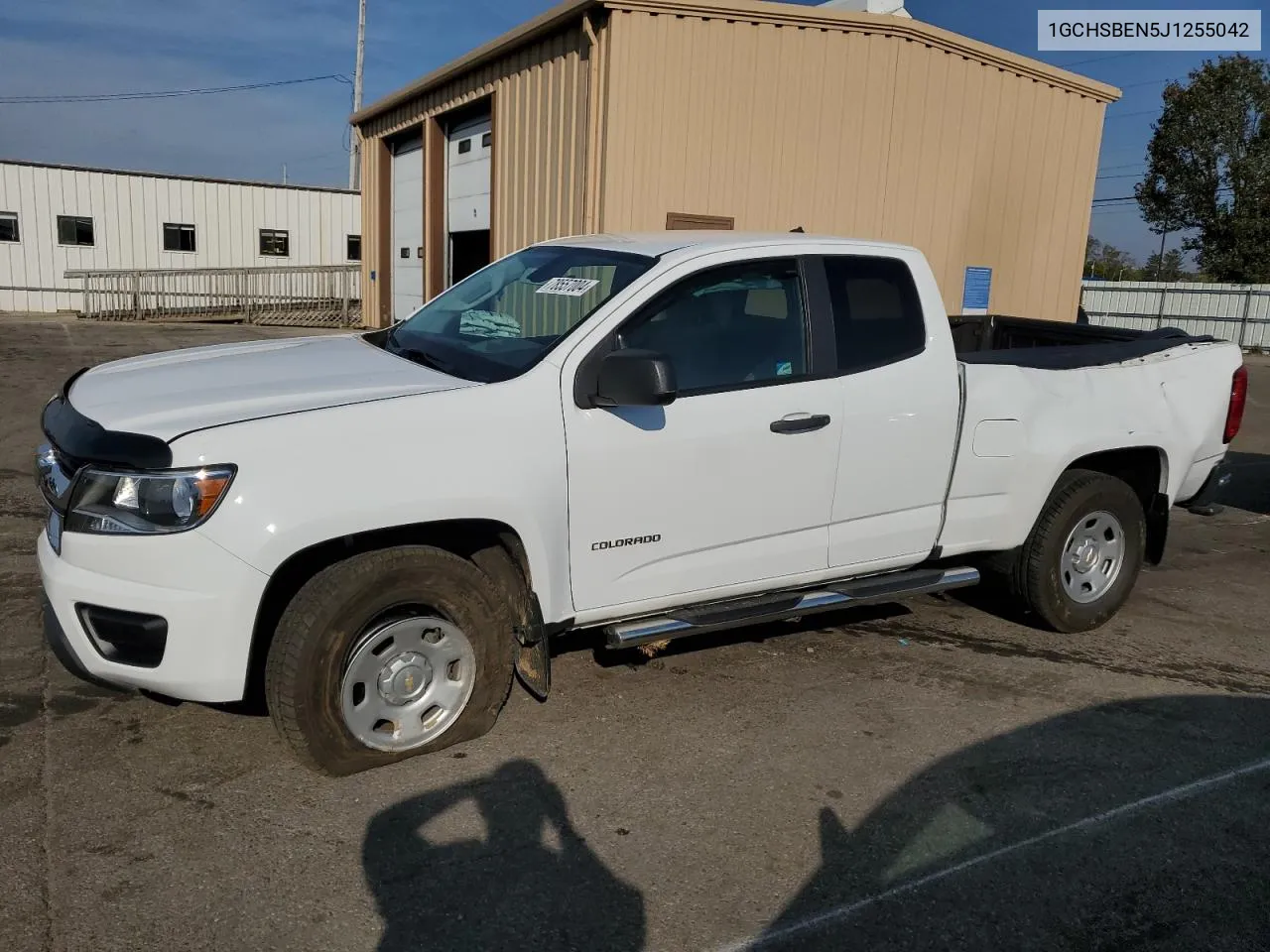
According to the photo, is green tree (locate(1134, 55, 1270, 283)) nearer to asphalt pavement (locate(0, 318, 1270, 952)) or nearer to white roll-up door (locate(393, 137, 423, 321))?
white roll-up door (locate(393, 137, 423, 321))

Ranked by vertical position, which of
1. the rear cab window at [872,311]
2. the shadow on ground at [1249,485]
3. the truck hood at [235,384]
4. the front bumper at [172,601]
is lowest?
the shadow on ground at [1249,485]

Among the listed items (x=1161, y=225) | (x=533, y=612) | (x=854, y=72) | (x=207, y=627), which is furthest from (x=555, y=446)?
(x=1161, y=225)

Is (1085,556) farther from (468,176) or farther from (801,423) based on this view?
(468,176)

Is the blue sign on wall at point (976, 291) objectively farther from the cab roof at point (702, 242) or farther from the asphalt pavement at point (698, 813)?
the cab roof at point (702, 242)

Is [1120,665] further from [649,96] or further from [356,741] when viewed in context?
[649,96]

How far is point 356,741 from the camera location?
11.4 ft

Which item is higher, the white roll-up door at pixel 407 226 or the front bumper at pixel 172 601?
the white roll-up door at pixel 407 226

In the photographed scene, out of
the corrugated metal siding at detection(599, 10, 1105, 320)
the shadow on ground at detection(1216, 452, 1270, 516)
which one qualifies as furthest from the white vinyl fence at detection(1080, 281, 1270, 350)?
the shadow on ground at detection(1216, 452, 1270, 516)

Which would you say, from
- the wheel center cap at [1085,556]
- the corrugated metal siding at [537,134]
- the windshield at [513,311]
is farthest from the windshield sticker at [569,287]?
the corrugated metal siding at [537,134]

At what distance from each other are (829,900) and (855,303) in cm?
246

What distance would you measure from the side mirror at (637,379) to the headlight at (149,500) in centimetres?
125

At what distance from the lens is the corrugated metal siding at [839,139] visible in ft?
36.2

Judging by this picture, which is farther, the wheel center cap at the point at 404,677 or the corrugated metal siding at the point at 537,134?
the corrugated metal siding at the point at 537,134

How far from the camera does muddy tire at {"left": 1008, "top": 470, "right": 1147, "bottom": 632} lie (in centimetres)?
499
